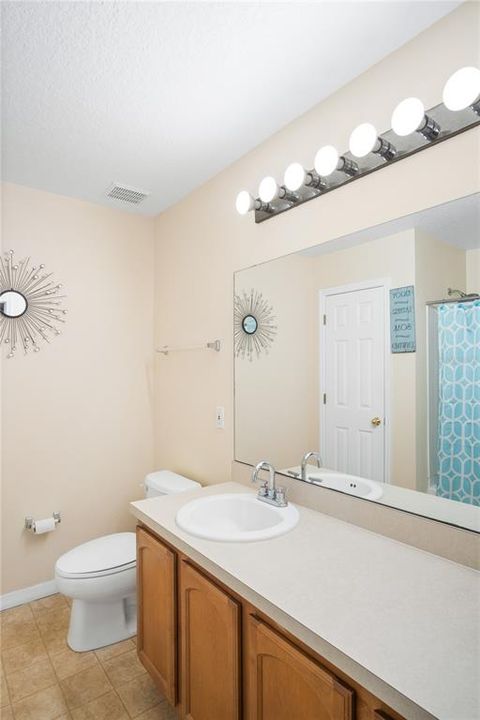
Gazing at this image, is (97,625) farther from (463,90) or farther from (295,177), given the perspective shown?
(463,90)

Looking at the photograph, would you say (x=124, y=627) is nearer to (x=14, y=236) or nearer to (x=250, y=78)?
(x=14, y=236)

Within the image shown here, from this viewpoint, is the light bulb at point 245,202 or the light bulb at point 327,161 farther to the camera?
the light bulb at point 245,202

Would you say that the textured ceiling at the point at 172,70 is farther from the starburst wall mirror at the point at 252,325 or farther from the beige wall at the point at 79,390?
the starburst wall mirror at the point at 252,325

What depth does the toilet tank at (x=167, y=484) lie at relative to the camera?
223cm

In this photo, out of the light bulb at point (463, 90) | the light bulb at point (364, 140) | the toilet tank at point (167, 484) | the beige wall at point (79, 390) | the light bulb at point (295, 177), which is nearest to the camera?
the light bulb at point (463, 90)

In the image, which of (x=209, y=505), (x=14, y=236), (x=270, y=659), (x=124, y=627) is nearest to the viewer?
(x=270, y=659)

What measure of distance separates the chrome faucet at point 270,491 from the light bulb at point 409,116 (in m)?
1.25

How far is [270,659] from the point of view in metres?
1.02

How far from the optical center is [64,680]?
1772mm

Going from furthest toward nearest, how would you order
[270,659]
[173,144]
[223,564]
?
[173,144] < [223,564] < [270,659]

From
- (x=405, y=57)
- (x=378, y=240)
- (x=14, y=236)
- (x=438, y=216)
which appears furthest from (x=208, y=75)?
(x=14, y=236)

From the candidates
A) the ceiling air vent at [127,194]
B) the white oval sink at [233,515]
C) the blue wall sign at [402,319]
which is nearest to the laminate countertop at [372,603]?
the white oval sink at [233,515]

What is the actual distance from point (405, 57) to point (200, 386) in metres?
1.75

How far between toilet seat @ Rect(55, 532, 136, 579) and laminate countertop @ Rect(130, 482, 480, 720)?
70cm
